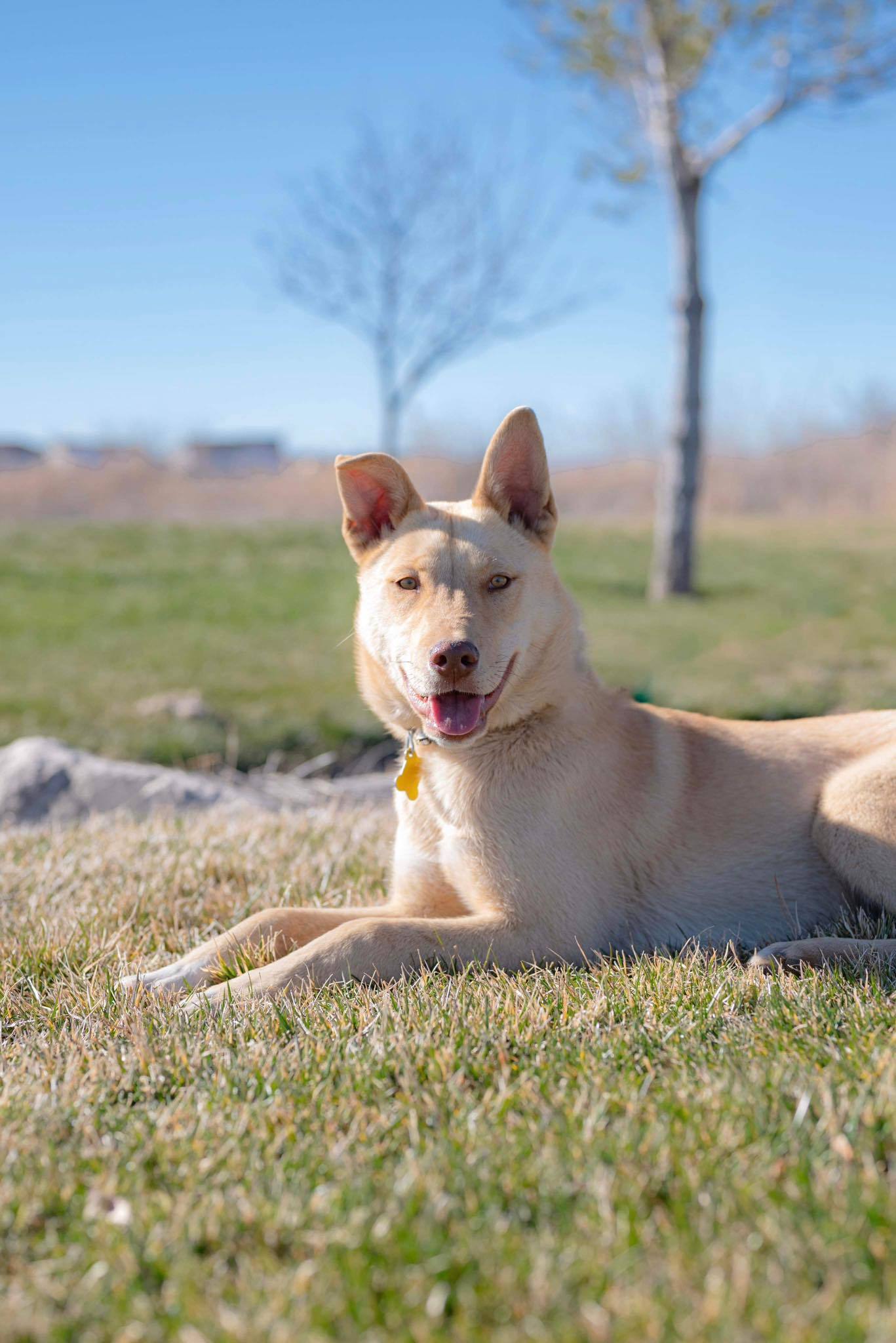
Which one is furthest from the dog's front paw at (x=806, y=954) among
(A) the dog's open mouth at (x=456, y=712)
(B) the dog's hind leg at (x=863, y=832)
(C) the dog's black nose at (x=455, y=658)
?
(C) the dog's black nose at (x=455, y=658)

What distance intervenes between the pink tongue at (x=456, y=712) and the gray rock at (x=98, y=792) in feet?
8.77

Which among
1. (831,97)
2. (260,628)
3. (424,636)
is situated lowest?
(260,628)

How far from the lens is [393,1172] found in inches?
82.2

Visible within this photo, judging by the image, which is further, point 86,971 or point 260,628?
point 260,628

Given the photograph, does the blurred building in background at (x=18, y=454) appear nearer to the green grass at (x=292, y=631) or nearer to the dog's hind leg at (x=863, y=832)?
the green grass at (x=292, y=631)

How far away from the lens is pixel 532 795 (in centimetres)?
333

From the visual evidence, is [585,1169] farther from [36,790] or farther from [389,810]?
[36,790]

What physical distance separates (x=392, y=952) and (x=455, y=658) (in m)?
0.84

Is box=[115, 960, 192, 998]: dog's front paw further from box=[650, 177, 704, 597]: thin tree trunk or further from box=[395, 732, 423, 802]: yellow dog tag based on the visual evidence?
box=[650, 177, 704, 597]: thin tree trunk

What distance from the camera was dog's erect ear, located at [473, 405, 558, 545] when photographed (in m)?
3.46

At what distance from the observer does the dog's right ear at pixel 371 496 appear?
352cm

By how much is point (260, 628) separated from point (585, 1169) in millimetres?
10846

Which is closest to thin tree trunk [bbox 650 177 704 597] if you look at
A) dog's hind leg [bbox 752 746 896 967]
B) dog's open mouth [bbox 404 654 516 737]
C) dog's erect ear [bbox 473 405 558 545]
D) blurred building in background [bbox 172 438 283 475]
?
dog's erect ear [bbox 473 405 558 545]

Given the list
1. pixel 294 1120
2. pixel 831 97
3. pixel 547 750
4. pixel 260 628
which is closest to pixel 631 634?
pixel 260 628
